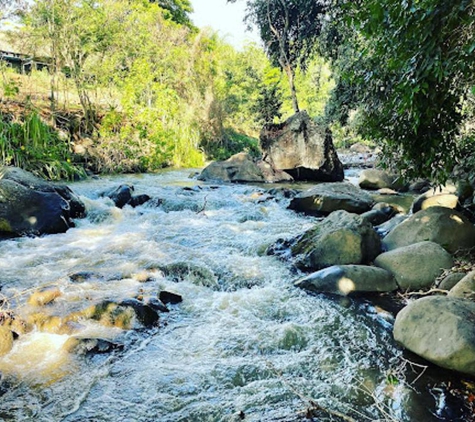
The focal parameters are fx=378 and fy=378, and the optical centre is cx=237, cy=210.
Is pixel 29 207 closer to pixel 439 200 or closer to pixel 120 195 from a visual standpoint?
pixel 120 195

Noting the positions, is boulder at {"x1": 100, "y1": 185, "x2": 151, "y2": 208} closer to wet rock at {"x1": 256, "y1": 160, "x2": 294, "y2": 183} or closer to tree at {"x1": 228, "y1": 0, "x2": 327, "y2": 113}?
wet rock at {"x1": 256, "y1": 160, "x2": 294, "y2": 183}

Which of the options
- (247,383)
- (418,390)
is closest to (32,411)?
(247,383)

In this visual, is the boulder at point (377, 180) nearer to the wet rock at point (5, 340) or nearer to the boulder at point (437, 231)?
the boulder at point (437, 231)

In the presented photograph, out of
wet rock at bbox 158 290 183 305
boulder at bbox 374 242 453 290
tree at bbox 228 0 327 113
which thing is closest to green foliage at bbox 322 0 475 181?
boulder at bbox 374 242 453 290

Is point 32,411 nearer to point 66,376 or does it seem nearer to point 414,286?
point 66,376

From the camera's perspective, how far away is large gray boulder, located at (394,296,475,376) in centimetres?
257

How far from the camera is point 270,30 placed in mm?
15852

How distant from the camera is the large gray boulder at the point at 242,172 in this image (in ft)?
39.0

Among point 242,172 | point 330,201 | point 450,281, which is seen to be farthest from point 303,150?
point 450,281

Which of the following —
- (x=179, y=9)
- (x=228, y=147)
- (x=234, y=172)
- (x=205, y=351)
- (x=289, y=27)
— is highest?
(x=179, y=9)

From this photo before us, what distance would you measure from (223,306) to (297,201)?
15.2 feet

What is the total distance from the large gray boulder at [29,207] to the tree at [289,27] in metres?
10.2

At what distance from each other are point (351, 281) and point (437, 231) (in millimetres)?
1578

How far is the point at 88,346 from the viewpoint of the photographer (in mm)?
2898
